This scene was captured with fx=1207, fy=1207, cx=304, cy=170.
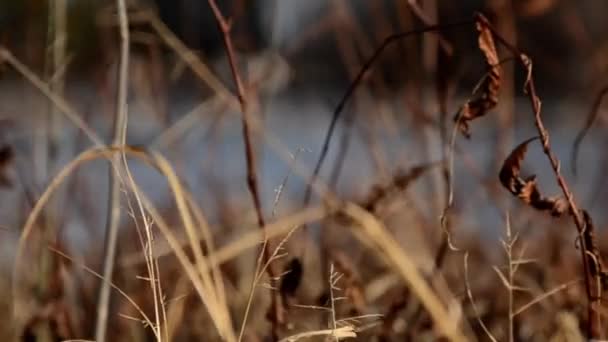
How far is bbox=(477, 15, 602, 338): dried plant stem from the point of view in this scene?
107cm

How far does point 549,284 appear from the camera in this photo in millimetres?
1802

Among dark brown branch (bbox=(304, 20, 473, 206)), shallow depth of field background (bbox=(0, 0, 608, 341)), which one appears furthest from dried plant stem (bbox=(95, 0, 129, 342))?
dark brown branch (bbox=(304, 20, 473, 206))

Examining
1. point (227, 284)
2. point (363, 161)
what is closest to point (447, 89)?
point (227, 284)

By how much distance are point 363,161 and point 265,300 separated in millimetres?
1980

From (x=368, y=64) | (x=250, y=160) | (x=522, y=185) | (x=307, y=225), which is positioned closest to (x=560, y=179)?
(x=522, y=185)

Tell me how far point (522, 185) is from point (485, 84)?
10 centimetres

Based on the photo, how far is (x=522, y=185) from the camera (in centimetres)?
113

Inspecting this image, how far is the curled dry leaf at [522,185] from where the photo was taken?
3.64 feet

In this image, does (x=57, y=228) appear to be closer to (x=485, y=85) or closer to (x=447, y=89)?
(x=447, y=89)

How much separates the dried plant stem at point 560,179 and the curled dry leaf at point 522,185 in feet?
0.06

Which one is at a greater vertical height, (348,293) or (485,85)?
(485,85)

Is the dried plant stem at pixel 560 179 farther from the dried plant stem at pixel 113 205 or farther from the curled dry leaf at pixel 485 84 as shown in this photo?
the dried plant stem at pixel 113 205

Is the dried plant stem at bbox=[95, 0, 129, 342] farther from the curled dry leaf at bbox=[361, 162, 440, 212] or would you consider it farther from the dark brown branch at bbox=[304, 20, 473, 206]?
the curled dry leaf at bbox=[361, 162, 440, 212]

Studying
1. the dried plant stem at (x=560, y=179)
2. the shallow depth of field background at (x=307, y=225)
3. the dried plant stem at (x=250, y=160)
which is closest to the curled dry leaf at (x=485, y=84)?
the dried plant stem at (x=560, y=179)
